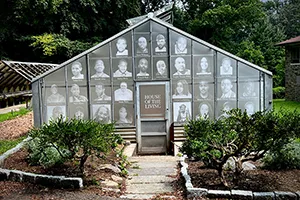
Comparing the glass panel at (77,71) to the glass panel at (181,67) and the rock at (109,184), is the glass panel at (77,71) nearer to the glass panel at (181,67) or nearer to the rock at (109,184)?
the glass panel at (181,67)

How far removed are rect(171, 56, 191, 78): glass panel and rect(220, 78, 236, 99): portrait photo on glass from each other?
1128mm

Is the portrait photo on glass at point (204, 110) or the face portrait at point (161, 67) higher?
the face portrait at point (161, 67)

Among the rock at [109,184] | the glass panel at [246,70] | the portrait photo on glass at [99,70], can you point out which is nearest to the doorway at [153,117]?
the portrait photo on glass at [99,70]

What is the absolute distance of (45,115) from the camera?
10523 mm

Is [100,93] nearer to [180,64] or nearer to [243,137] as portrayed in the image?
[180,64]

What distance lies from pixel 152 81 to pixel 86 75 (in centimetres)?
214

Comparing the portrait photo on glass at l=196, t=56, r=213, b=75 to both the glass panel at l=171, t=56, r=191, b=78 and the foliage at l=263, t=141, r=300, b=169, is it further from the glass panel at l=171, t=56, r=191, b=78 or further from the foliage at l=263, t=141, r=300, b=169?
the foliage at l=263, t=141, r=300, b=169

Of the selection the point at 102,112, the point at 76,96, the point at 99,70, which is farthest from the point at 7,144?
the point at 99,70

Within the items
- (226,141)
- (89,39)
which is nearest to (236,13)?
(89,39)

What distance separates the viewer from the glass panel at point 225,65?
10.2 meters

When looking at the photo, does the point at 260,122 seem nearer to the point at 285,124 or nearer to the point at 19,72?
the point at 285,124

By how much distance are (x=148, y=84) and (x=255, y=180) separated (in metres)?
5.24

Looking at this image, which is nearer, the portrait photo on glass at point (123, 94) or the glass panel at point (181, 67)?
the glass panel at point (181, 67)

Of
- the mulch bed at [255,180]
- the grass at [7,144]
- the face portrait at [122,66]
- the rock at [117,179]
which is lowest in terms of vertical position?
the rock at [117,179]
